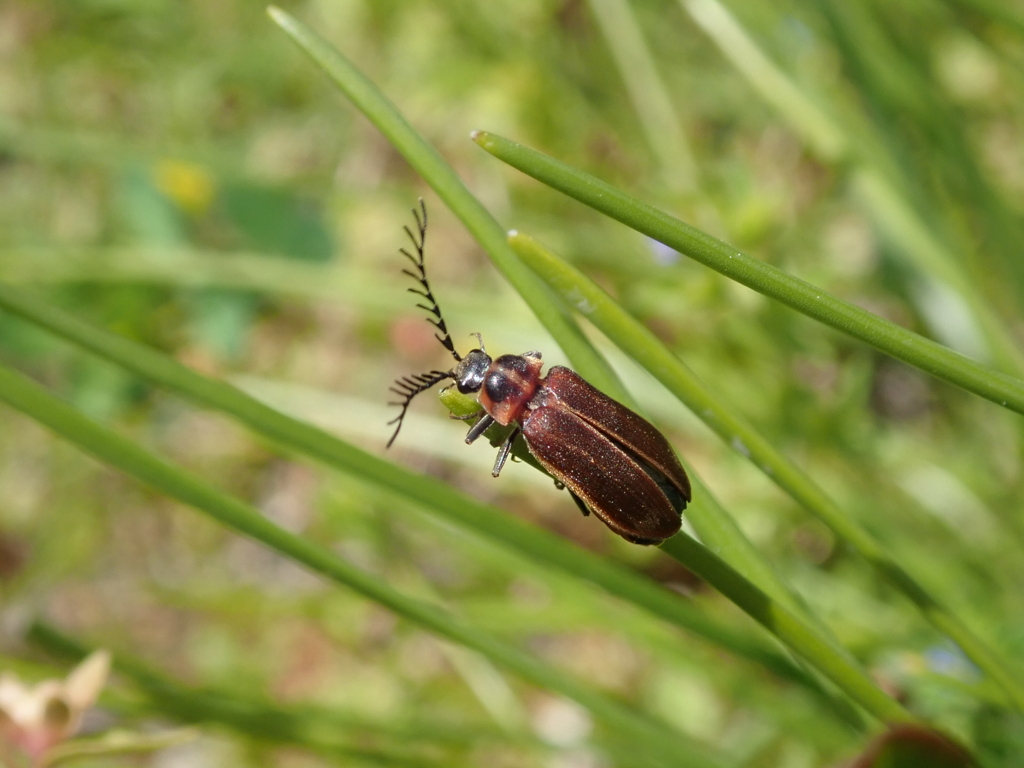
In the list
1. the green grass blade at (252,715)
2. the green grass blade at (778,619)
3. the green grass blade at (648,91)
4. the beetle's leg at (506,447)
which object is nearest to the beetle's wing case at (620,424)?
the beetle's leg at (506,447)

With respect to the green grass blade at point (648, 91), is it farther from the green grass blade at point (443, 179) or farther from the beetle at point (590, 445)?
the green grass blade at point (443, 179)

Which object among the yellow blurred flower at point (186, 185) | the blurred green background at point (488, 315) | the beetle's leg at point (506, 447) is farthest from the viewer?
the yellow blurred flower at point (186, 185)

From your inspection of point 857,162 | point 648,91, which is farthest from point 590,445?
point 648,91

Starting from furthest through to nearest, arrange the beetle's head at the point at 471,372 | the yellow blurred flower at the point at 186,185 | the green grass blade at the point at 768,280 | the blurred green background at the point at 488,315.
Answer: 1. the yellow blurred flower at the point at 186,185
2. the blurred green background at the point at 488,315
3. the beetle's head at the point at 471,372
4. the green grass blade at the point at 768,280

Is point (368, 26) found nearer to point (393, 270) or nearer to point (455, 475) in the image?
point (393, 270)

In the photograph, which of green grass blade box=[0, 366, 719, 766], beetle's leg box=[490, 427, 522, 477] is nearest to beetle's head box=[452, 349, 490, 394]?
beetle's leg box=[490, 427, 522, 477]

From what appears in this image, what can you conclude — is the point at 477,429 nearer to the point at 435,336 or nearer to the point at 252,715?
the point at 435,336

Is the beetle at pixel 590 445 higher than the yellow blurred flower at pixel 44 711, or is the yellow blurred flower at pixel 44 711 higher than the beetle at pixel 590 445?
the beetle at pixel 590 445

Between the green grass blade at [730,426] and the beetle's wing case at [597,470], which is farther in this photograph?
the beetle's wing case at [597,470]
